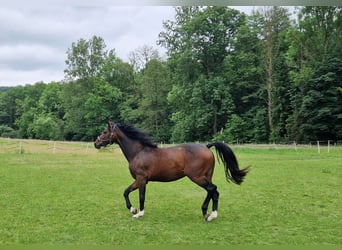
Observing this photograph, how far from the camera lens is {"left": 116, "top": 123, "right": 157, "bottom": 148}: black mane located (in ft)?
21.7

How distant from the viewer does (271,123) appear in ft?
114

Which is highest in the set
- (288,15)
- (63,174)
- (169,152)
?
(288,15)

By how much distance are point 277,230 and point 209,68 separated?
36435 mm

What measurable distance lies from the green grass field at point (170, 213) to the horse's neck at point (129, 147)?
1071mm

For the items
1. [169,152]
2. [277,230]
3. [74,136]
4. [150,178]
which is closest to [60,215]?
[150,178]

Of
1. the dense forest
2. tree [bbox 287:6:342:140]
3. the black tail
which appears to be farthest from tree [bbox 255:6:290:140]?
the black tail

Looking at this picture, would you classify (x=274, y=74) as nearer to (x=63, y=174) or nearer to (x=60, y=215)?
(x=63, y=174)

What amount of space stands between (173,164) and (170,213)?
1146 millimetres

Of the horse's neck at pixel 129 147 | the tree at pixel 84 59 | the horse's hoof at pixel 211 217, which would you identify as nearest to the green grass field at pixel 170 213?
the horse's hoof at pixel 211 217

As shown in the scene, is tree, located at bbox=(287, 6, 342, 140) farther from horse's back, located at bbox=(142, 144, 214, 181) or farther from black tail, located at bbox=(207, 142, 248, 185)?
horse's back, located at bbox=(142, 144, 214, 181)

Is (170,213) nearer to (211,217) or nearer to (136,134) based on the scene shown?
(211,217)

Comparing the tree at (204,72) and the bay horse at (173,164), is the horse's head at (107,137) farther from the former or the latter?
the tree at (204,72)

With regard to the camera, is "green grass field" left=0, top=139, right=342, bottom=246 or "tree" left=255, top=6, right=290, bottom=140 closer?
"green grass field" left=0, top=139, right=342, bottom=246

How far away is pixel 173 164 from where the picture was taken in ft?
20.7
